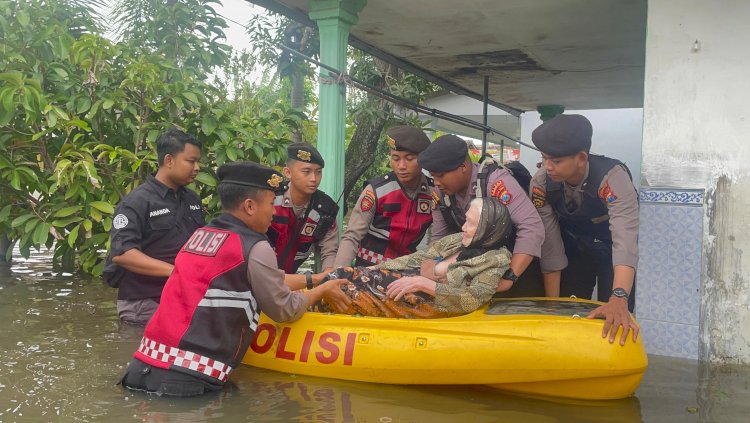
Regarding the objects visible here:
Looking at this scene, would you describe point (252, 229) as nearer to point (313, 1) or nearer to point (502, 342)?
point (502, 342)

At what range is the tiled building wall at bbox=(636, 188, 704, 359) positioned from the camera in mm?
3840

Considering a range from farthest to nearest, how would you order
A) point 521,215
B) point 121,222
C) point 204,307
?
point 121,222 < point 521,215 < point 204,307

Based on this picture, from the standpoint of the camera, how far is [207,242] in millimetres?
3023

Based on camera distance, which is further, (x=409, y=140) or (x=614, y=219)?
(x=409, y=140)

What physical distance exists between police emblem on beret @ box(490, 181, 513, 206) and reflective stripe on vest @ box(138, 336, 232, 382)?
1639mm

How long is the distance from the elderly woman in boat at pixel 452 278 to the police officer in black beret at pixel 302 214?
77 centimetres

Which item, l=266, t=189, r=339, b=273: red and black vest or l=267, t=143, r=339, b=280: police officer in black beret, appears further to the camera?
l=266, t=189, r=339, b=273: red and black vest

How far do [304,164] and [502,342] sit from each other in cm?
178

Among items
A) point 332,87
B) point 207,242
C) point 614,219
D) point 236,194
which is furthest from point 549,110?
point 207,242

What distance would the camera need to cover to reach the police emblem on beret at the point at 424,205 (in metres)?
4.54

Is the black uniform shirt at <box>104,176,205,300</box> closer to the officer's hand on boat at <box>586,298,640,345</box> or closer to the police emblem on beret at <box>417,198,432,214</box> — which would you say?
the police emblem on beret at <box>417,198,432,214</box>

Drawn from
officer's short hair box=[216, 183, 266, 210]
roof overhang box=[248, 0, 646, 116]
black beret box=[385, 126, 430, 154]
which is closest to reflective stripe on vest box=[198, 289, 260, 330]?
officer's short hair box=[216, 183, 266, 210]

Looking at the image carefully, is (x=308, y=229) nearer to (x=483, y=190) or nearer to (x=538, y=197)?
(x=483, y=190)

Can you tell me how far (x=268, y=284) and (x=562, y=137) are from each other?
1.61m
